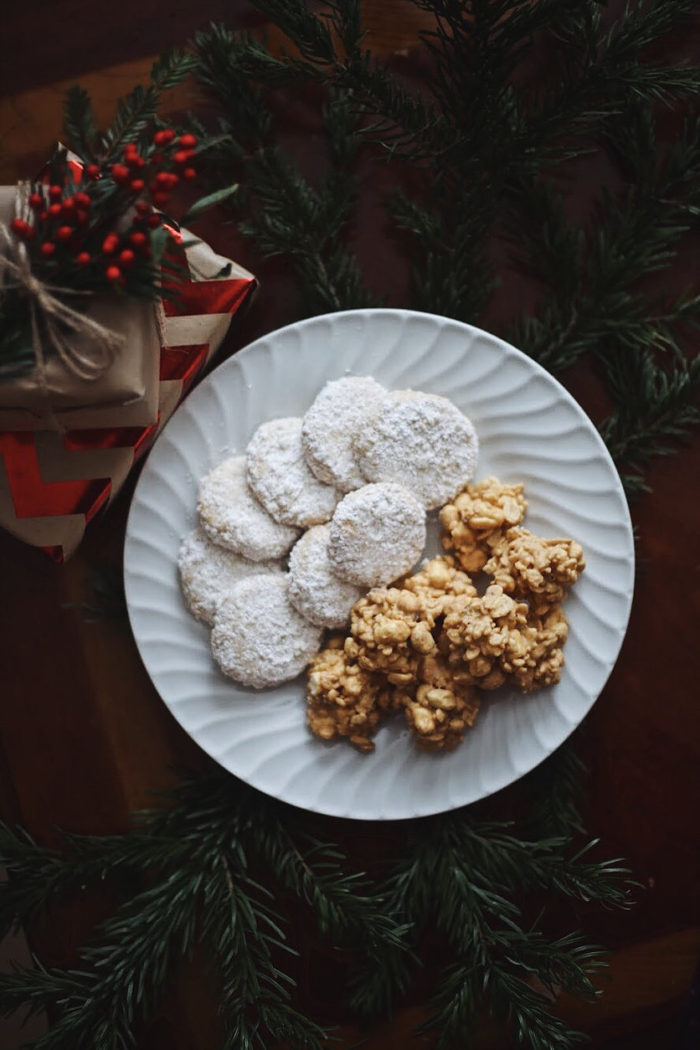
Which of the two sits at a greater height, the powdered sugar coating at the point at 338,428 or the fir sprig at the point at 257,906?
the powdered sugar coating at the point at 338,428

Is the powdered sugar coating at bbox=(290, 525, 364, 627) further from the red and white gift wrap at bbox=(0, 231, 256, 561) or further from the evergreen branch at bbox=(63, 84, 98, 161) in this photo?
the evergreen branch at bbox=(63, 84, 98, 161)

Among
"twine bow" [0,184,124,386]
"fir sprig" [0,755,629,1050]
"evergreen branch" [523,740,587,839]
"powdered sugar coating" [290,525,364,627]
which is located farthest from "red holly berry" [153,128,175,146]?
"evergreen branch" [523,740,587,839]

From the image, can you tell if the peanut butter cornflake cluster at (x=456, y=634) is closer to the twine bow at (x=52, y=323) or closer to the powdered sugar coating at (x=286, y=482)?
the powdered sugar coating at (x=286, y=482)

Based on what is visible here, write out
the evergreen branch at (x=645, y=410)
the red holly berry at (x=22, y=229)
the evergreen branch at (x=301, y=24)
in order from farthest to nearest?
1. the evergreen branch at (x=645, y=410)
2. the evergreen branch at (x=301, y=24)
3. the red holly berry at (x=22, y=229)

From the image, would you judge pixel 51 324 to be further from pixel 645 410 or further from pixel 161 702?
pixel 645 410

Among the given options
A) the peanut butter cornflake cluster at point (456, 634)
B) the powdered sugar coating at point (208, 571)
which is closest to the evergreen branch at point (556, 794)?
the peanut butter cornflake cluster at point (456, 634)

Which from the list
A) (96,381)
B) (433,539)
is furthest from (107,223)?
(433,539)

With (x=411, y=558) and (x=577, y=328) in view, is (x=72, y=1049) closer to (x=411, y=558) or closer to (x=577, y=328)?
(x=411, y=558)
